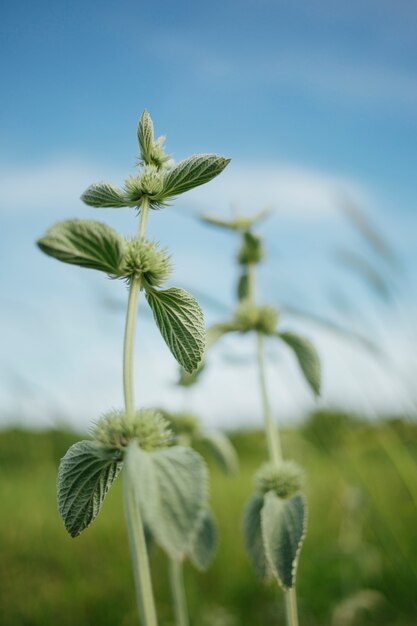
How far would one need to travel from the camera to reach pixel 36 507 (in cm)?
300

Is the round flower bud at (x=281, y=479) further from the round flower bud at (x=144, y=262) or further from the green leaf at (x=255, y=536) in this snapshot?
the round flower bud at (x=144, y=262)

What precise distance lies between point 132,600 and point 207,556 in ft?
3.62

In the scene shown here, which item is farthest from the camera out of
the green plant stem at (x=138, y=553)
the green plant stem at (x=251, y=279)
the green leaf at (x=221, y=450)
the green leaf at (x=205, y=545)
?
the green leaf at (x=221, y=450)

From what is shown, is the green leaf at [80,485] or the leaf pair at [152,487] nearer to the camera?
the leaf pair at [152,487]

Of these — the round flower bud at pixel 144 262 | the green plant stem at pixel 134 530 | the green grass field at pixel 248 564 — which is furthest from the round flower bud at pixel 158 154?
the green grass field at pixel 248 564

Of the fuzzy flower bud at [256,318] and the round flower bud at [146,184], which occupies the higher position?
the round flower bud at [146,184]

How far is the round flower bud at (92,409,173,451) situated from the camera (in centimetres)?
68

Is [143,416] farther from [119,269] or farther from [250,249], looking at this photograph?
[250,249]

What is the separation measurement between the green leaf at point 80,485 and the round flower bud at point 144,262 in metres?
0.21

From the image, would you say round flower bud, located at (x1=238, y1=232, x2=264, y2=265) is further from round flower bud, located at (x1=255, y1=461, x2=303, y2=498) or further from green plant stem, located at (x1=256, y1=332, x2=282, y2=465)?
round flower bud, located at (x1=255, y1=461, x2=303, y2=498)

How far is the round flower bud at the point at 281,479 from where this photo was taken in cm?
100

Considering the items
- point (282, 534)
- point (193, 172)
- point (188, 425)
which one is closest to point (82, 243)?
point (193, 172)

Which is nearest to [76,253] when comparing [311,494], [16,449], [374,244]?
[374,244]

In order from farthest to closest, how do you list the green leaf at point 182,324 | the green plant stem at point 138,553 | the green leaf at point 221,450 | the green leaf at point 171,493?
1. the green leaf at point 221,450
2. the green leaf at point 182,324
3. the green plant stem at point 138,553
4. the green leaf at point 171,493
